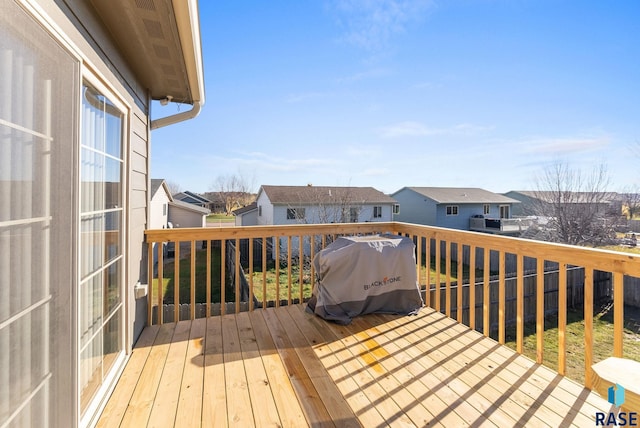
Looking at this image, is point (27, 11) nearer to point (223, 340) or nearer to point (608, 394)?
point (608, 394)

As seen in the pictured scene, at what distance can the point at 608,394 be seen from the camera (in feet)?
2.64

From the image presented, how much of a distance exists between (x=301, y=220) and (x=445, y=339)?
1218 cm

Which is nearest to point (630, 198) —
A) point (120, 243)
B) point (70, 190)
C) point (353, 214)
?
point (353, 214)

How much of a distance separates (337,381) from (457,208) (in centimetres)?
2092

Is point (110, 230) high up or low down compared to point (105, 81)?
down

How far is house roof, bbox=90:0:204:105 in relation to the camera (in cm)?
166

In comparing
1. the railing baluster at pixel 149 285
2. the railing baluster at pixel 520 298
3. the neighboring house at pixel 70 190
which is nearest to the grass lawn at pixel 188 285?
the railing baluster at pixel 149 285

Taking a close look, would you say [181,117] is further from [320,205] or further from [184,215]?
[184,215]

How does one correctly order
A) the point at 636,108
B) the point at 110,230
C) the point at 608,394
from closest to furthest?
the point at 608,394 → the point at 110,230 → the point at 636,108

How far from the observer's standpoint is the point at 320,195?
15.1 metres

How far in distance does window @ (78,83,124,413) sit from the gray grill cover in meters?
1.71

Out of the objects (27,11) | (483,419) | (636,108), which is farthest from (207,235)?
(636,108)

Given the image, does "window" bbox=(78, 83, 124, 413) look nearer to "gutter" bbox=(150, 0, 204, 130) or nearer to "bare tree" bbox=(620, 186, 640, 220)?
"gutter" bbox=(150, 0, 204, 130)

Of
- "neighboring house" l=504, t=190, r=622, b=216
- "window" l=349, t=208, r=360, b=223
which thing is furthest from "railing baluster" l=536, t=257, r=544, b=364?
"neighboring house" l=504, t=190, r=622, b=216
